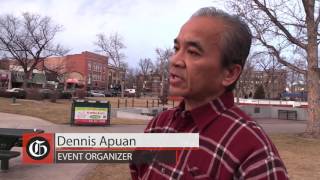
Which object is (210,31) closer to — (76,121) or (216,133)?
(216,133)

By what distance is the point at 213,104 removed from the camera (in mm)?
1632

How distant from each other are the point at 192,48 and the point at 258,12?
Result: 62.3ft

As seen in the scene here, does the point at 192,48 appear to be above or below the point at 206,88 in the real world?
above

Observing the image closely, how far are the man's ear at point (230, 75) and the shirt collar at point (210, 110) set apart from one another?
0.04 meters

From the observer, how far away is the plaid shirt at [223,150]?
1.41 metres

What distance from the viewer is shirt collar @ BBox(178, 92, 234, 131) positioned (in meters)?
1.60

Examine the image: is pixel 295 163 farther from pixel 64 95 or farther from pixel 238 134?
pixel 64 95

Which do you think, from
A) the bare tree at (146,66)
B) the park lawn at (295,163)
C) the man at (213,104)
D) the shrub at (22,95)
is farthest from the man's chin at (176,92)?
the bare tree at (146,66)

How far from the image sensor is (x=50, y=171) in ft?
33.5

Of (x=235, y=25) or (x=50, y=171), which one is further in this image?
(x=50, y=171)

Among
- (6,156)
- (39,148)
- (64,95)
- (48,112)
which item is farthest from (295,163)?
(64,95)

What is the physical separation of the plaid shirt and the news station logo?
0.36 meters

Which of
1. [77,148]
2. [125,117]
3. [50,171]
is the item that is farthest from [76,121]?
[77,148]

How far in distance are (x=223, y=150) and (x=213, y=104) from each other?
20cm
